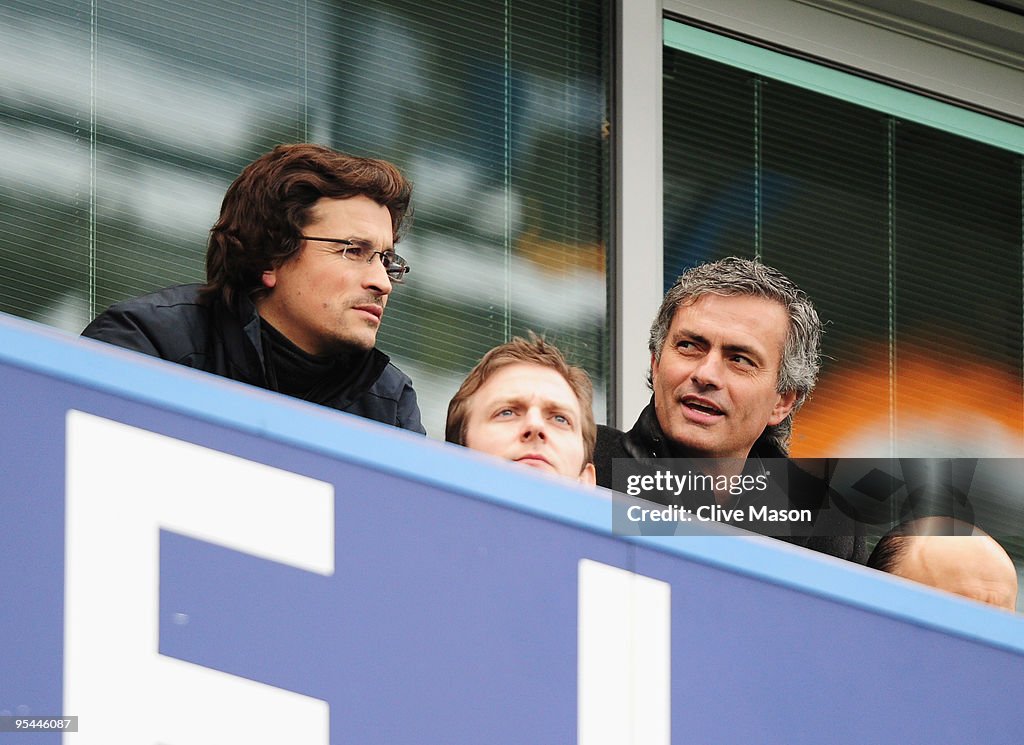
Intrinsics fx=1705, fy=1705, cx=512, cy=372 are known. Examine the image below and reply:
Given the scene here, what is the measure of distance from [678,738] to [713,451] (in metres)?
0.95

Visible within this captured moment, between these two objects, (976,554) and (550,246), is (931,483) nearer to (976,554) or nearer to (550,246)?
(550,246)

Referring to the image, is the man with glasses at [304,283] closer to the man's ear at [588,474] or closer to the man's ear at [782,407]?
the man's ear at [588,474]

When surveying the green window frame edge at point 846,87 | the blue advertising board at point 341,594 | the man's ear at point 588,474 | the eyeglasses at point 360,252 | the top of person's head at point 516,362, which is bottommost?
the blue advertising board at point 341,594

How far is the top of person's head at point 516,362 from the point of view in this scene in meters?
2.67

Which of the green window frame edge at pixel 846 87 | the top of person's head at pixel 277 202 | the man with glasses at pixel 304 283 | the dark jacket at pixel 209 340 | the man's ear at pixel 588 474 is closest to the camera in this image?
the man's ear at pixel 588 474

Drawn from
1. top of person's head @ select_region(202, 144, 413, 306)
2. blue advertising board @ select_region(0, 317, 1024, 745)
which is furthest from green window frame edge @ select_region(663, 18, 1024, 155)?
blue advertising board @ select_region(0, 317, 1024, 745)

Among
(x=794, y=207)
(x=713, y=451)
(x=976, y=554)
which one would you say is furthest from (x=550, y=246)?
(x=976, y=554)

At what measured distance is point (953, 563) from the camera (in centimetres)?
266

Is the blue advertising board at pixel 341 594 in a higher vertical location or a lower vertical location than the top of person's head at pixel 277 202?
lower

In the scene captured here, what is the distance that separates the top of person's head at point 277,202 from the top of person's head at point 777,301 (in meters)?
0.53

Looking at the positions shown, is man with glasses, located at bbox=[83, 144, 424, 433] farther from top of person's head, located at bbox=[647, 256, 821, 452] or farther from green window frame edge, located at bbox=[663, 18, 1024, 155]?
green window frame edge, located at bbox=[663, 18, 1024, 155]

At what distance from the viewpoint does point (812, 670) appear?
204cm

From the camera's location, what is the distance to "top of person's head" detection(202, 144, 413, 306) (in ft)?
9.69

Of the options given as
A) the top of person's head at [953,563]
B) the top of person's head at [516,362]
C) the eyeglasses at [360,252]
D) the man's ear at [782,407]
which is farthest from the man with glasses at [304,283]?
the top of person's head at [953,563]
